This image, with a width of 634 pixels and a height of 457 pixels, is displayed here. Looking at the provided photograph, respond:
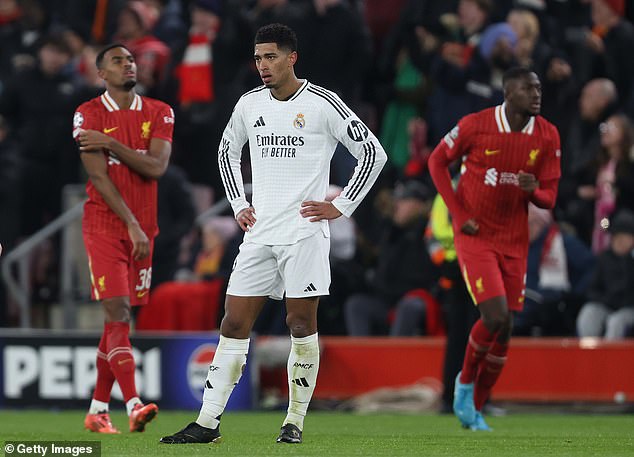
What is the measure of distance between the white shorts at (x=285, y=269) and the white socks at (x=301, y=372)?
0.31m

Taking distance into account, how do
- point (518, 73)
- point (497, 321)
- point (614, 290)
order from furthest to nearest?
point (614, 290), point (518, 73), point (497, 321)

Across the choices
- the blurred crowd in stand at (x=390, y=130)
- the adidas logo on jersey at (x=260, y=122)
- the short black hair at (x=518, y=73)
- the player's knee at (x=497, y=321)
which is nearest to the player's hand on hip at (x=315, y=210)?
the adidas logo on jersey at (x=260, y=122)

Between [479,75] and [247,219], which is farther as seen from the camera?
[479,75]

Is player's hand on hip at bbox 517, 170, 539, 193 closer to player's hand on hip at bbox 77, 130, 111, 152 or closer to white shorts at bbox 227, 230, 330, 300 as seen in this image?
white shorts at bbox 227, 230, 330, 300

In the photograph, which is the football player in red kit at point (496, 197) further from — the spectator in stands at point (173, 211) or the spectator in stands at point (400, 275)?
the spectator in stands at point (173, 211)

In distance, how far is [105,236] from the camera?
10.5 meters

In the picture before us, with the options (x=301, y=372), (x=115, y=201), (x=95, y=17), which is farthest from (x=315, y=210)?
(x=95, y=17)

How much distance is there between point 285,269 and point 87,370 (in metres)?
5.84

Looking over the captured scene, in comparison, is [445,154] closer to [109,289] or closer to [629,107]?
[109,289]

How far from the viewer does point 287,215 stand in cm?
903

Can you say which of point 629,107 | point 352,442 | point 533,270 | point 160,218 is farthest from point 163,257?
point 352,442

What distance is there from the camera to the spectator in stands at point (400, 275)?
1488 centimetres
